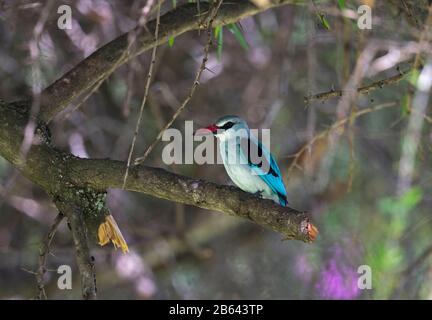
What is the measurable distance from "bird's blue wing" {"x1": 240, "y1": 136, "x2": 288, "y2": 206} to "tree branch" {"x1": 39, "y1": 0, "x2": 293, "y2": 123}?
963 millimetres

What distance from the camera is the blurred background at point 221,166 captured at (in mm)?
5285

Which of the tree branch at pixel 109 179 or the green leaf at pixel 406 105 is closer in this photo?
the tree branch at pixel 109 179

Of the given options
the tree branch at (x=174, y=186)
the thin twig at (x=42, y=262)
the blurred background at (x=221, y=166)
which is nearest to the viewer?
the thin twig at (x=42, y=262)

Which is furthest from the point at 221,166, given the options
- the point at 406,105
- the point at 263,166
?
the point at 406,105

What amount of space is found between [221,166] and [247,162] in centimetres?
178

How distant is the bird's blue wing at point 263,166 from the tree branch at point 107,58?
96 cm

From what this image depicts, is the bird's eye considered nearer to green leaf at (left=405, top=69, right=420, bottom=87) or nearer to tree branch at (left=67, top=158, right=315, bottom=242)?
green leaf at (left=405, top=69, right=420, bottom=87)

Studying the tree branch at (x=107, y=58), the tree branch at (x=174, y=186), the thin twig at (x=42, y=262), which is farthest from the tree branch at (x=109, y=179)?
the tree branch at (x=107, y=58)

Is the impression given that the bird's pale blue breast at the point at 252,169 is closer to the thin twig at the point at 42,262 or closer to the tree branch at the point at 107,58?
the tree branch at the point at 107,58

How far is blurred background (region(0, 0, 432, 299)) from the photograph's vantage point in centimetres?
529

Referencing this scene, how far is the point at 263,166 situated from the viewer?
4477mm

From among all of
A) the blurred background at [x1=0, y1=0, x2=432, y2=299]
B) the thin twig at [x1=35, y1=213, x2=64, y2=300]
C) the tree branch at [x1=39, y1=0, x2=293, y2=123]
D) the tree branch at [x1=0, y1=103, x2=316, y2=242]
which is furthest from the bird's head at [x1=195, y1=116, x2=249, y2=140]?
the thin twig at [x1=35, y1=213, x2=64, y2=300]
